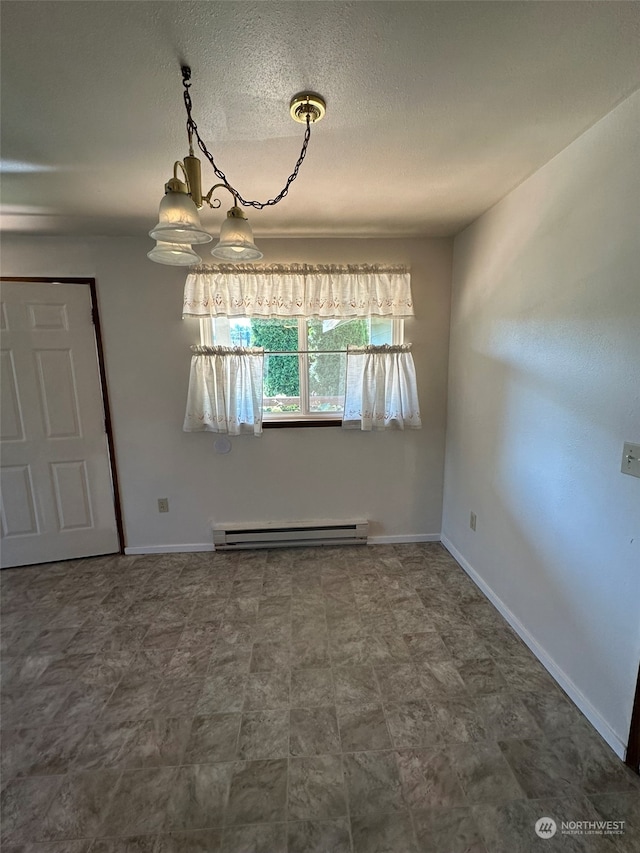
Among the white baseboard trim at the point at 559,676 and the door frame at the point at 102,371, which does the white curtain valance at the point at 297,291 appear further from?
the white baseboard trim at the point at 559,676

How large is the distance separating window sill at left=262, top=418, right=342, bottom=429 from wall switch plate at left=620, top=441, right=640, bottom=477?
68.4 inches

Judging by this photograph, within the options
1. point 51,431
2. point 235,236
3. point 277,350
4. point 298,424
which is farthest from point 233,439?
point 235,236

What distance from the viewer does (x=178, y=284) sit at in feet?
8.33

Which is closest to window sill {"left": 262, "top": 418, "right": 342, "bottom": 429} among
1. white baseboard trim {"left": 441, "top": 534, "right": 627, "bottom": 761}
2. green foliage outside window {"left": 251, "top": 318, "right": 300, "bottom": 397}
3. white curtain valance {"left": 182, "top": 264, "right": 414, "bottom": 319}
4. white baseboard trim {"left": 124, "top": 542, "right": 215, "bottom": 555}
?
green foliage outside window {"left": 251, "top": 318, "right": 300, "bottom": 397}

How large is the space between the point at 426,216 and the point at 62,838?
3.17 m

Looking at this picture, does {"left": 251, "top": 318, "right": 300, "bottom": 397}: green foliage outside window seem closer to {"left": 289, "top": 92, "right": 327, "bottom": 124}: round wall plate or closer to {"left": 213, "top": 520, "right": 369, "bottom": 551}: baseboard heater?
{"left": 213, "top": 520, "right": 369, "bottom": 551}: baseboard heater

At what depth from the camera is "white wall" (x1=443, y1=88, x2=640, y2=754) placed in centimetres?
128

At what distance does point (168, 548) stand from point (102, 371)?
1.44 metres

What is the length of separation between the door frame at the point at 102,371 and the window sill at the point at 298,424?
1.16 metres

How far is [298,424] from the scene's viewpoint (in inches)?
107

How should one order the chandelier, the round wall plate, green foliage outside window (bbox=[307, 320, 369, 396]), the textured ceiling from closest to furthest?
1. the textured ceiling
2. the chandelier
3. the round wall plate
4. green foliage outside window (bbox=[307, 320, 369, 396])

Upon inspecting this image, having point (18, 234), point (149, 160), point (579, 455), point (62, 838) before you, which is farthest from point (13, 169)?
point (579, 455)

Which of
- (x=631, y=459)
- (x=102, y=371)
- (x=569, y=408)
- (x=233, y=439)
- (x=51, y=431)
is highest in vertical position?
(x=102, y=371)

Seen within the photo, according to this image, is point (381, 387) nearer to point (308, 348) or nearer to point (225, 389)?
point (308, 348)
